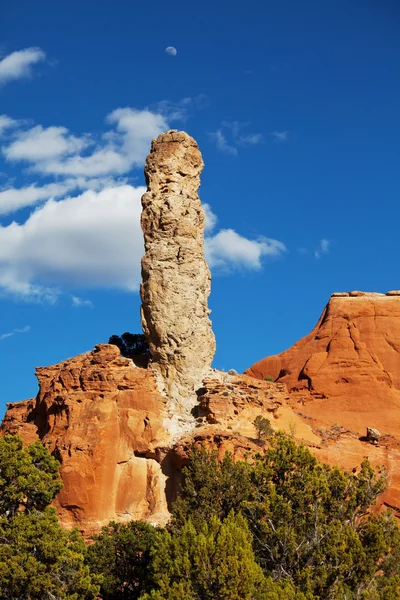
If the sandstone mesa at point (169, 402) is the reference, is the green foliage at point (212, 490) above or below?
below

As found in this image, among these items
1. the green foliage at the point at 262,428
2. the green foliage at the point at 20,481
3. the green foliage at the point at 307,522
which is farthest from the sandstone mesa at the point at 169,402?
the green foliage at the point at 307,522

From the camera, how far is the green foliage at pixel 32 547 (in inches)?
1447

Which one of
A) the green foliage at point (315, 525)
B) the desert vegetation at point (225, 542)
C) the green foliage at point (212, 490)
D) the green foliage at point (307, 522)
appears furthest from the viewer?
the green foliage at point (212, 490)

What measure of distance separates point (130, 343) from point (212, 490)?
2341 cm

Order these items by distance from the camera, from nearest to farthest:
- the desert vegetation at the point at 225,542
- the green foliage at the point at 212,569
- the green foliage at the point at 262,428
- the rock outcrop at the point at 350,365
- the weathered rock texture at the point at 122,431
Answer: the green foliage at the point at 212,569, the desert vegetation at the point at 225,542, the weathered rock texture at the point at 122,431, the green foliage at the point at 262,428, the rock outcrop at the point at 350,365

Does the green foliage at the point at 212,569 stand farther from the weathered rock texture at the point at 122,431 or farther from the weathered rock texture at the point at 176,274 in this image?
the weathered rock texture at the point at 176,274

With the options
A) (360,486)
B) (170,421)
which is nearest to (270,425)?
(170,421)

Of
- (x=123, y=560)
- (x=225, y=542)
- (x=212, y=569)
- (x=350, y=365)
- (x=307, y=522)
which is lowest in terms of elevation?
(x=212, y=569)

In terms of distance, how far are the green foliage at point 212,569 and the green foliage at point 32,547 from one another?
439cm

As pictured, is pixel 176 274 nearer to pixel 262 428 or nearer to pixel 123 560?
pixel 262 428

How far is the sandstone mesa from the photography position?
4875 centimetres

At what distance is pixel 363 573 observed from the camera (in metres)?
35.3

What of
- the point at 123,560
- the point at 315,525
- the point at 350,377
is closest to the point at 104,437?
the point at 123,560

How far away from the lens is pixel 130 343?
212 ft
